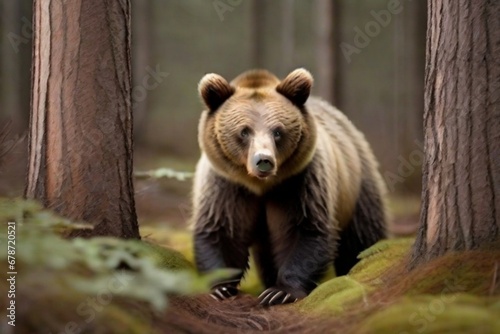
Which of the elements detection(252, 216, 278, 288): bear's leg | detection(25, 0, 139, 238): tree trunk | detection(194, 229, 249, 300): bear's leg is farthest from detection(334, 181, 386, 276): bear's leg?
detection(25, 0, 139, 238): tree trunk

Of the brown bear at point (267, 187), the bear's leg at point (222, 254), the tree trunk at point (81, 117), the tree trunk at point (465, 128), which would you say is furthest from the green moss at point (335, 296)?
the tree trunk at point (81, 117)

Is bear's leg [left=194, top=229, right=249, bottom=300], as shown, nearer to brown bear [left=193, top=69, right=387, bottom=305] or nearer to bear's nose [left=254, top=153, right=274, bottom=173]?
brown bear [left=193, top=69, right=387, bottom=305]

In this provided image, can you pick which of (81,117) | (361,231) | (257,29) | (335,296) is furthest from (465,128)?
(257,29)

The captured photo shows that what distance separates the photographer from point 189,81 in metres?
42.0

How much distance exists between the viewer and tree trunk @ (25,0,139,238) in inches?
200

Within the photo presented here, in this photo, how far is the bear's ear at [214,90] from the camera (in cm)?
649

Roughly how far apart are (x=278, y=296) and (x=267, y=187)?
103 cm

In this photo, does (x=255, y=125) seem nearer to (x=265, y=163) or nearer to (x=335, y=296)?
(x=265, y=163)

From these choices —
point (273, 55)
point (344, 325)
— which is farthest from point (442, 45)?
point (273, 55)

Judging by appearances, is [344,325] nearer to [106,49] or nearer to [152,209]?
[106,49]

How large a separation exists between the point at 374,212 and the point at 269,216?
1.68 m

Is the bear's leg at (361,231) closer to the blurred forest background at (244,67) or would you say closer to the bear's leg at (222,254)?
the bear's leg at (222,254)

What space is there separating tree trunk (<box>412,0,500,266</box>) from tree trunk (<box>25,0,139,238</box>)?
2.33 meters

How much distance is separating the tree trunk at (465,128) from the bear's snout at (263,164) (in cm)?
139
